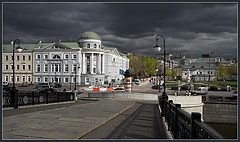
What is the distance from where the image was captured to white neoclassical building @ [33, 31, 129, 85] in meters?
76.8

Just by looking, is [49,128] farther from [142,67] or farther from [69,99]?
[142,67]

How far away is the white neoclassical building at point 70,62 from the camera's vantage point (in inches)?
3023

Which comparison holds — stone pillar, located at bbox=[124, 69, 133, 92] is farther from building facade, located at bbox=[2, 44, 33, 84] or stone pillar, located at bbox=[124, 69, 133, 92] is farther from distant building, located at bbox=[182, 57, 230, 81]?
distant building, located at bbox=[182, 57, 230, 81]

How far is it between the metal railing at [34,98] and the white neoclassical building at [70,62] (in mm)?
50707

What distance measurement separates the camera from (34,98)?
19562 millimetres

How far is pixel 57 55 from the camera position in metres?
77.8

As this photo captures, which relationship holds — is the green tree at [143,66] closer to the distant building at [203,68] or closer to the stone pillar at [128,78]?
the distant building at [203,68]

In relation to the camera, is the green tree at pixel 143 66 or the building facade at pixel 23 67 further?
the green tree at pixel 143 66

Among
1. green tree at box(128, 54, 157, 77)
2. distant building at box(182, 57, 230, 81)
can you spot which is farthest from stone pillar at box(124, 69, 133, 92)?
distant building at box(182, 57, 230, 81)

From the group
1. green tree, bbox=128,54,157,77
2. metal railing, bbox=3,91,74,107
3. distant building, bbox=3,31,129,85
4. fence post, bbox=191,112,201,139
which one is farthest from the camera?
green tree, bbox=128,54,157,77

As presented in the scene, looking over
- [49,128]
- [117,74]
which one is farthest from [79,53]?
[49,128]

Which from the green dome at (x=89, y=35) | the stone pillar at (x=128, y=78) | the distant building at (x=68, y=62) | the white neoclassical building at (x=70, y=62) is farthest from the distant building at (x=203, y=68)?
the stone pillar at (x=128, y=78)

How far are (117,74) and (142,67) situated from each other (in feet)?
54.9

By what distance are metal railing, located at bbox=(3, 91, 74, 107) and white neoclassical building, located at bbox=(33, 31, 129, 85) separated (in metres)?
50.7
